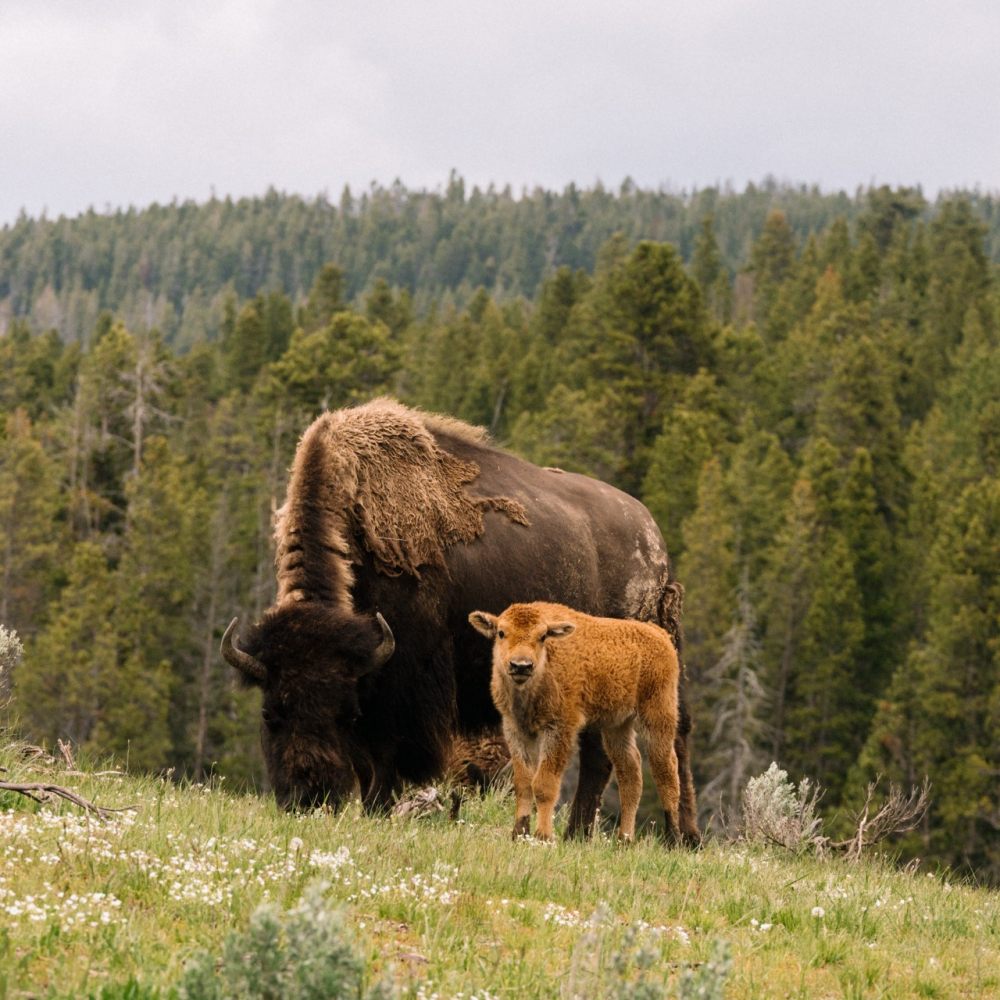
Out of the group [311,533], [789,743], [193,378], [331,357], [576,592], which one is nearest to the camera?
[311,533]

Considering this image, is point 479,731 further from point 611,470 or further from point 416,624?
point 611,470

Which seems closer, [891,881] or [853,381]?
[891,881]

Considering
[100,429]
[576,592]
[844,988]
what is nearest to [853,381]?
[100,429]

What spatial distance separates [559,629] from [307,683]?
1.63 metres

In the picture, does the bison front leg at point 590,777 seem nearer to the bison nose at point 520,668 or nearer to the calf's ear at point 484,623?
the calf's ear at point 484,623

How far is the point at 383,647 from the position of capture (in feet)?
31.0

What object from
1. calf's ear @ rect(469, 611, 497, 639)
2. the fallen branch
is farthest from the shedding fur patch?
the fallen branch

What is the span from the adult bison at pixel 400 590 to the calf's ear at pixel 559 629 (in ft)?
3.64

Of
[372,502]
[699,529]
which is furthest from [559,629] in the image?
[699,529]

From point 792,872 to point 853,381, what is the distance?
205ft

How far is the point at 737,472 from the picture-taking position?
205ft

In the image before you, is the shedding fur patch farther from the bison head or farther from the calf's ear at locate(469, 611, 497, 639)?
the calf's ear at locate(469, 611, 497, 639)

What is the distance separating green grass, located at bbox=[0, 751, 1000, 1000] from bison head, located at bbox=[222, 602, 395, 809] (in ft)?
3.15

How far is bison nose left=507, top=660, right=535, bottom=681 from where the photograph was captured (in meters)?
8.53
